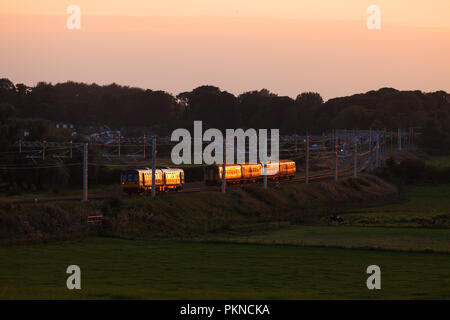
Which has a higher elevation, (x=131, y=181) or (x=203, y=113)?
(x=203, y=113)

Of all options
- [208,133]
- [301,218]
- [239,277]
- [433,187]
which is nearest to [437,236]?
[301,218]

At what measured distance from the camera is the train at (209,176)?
199 ft

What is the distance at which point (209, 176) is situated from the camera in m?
76.1

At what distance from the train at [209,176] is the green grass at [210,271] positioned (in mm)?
16711

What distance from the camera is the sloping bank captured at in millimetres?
43688

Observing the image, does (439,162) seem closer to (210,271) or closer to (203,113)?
(203,113)

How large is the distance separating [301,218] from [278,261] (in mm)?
27812

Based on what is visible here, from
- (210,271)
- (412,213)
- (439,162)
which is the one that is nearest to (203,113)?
(439,162)

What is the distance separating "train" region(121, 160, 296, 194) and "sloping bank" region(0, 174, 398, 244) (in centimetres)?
352

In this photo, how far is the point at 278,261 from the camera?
3562 cm

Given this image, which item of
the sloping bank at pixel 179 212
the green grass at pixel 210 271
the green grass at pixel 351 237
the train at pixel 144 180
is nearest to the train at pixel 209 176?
the train at pixel 144 180

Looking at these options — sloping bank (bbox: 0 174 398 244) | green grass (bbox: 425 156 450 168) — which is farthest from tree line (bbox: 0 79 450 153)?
sloping bank (bbox: 0 174 398 244)

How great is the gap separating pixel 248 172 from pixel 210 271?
49075mm
